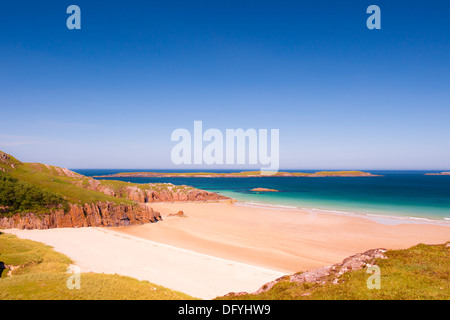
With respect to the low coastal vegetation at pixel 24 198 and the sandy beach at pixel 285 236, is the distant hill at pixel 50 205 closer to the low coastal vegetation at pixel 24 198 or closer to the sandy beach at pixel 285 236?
the low coastal vegetation at pixel 24 198

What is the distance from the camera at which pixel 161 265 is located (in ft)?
80.8

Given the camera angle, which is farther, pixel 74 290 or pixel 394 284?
pixel 74 290

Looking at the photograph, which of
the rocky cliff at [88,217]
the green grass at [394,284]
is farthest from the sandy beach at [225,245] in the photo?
the green grass at [394,284]

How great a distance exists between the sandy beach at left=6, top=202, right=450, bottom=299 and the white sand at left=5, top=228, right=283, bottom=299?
82 millimetres

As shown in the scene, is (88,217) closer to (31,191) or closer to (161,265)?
(31,191)

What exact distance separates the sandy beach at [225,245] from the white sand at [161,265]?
0.27 ft

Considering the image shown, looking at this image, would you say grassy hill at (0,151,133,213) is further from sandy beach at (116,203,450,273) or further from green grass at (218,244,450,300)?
green grass at (218,244,450,300)

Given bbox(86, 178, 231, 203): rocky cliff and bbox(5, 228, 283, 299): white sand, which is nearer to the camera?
bbox(5, 228, 283, 299): white sand

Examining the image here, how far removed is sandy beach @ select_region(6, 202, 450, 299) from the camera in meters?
22.2

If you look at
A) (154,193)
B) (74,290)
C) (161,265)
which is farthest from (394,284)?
(154,193)

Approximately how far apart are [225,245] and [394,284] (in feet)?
82.6

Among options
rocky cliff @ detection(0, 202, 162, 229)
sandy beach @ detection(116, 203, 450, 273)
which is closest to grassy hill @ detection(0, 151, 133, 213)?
rocky cliff @ detection(0, 202, 162, 229)
